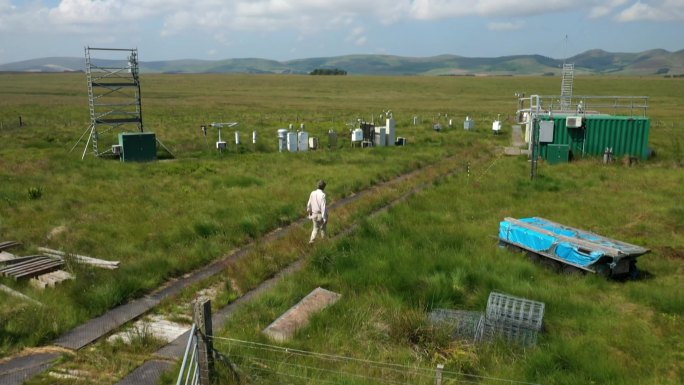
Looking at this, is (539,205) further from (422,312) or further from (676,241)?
(422,312)

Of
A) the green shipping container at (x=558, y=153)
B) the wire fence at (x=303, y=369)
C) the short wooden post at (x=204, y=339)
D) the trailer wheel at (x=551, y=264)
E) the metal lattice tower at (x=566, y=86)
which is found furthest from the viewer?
the metal lattice tower at (x=566, y=86)

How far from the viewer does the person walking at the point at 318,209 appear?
508 inches

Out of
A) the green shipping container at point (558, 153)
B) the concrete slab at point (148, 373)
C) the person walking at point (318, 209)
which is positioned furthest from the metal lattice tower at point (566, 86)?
the concrete slab at point (148, 373)

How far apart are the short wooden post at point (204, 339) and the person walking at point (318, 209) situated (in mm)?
6507

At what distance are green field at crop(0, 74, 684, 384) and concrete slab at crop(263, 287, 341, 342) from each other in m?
0.24

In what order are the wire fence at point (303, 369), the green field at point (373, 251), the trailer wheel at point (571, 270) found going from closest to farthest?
1. the wire fence at point (303, 369)
2. the green field at point (373, 251)
3. the trailer wheel at point (571, 270)

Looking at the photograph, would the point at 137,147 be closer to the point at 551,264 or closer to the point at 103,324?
the point at 103,324

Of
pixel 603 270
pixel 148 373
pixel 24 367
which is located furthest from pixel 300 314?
pixel 603 270

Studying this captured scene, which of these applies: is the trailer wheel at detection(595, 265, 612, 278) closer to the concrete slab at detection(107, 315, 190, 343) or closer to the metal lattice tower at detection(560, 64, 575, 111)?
the concrete slab at detection(107, 315, 190, 343)

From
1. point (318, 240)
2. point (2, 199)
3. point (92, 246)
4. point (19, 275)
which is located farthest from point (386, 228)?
point (2, 199)

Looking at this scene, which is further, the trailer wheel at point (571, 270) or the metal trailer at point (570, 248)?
the trailer wheel at point (571, 270)

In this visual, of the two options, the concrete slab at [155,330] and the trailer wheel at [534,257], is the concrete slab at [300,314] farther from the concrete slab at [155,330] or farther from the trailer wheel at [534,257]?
the trailer wheel at [534,257]

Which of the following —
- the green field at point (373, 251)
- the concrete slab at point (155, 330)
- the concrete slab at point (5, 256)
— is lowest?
the concrete slab at point (155, 330)

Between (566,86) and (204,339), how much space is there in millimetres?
34193
